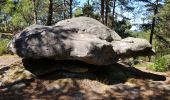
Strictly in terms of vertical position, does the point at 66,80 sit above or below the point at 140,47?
below

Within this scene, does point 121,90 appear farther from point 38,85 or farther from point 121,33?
point 121,33

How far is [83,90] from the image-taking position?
29.0 ft

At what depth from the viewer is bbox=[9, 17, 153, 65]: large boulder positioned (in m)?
9.13

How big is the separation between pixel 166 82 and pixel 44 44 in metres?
4.09

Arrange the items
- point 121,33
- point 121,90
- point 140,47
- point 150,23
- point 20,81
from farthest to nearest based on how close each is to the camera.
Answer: point 150,23
point 121,33
point 140,47
point 20,81
point 121,90

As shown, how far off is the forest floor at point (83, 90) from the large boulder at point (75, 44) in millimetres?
735

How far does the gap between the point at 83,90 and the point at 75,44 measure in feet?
4.64

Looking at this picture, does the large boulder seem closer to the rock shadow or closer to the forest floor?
the rock shadow

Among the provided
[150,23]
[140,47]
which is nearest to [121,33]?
[150,23]

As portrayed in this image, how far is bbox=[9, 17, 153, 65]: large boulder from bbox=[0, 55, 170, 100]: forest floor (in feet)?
2.41

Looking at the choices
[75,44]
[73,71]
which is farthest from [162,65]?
[75,44]

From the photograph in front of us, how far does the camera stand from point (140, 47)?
407 inches

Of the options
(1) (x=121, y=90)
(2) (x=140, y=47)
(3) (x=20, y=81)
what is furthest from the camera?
(2) (x=140, y=47)

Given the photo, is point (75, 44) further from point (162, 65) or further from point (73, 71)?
point (162, 65)
